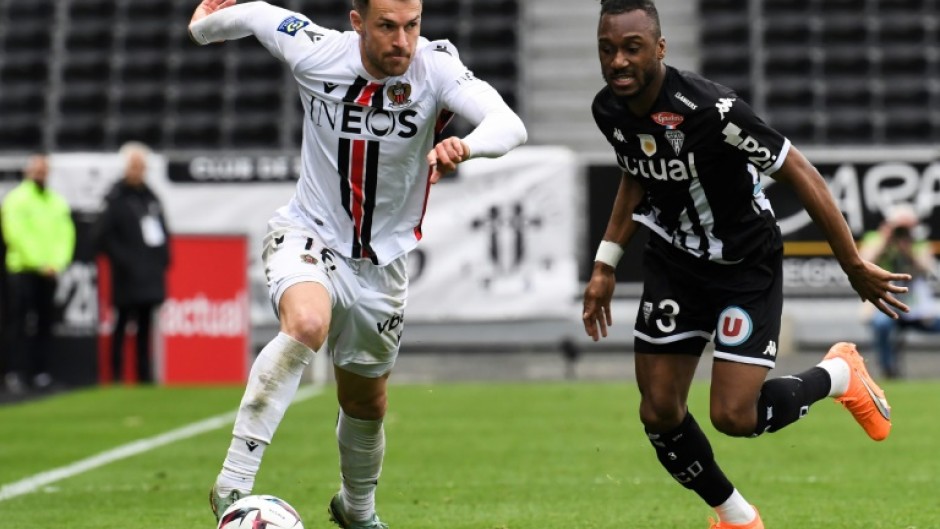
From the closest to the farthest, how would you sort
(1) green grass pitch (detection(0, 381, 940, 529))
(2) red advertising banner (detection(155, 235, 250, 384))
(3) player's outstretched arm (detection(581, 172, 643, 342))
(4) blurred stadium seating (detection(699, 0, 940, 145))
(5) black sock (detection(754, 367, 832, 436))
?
(5) black sock (detection(754, 367, 832, 436)), (3) player's outstretched arm (detection(581, 172, 643, 342)), (1) green grass pitch (detection(0, 381, 940, 529)), (2) red advertising banner (detection(155, 235, 250, 384)), (4) blurred stadium seating (detection(699, 0, 940, 145))

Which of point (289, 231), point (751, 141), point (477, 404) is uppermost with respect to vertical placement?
point (751, 141)

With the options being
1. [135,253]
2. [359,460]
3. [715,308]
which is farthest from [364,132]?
[135,253]

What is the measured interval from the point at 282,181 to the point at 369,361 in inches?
465

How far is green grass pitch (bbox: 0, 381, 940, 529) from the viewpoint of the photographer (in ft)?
23.1

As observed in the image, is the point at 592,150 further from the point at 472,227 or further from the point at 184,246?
the point at 184,246

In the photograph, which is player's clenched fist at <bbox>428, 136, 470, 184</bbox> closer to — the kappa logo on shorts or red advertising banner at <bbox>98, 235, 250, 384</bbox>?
the kappa logo on shorts

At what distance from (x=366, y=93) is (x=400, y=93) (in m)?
0.13

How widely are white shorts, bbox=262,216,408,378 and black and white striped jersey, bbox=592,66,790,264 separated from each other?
1.03m

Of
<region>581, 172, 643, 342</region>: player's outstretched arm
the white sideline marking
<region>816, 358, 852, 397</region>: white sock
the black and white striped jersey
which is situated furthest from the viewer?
the white sideline marking

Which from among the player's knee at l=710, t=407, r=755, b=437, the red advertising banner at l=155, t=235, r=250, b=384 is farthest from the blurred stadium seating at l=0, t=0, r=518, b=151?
the player's knee at l=710, t=407, r=755, b=437

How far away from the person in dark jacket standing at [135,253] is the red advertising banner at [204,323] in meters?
0.28

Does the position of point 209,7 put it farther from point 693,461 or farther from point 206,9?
point 693,461

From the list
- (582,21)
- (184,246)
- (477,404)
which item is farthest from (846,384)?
(582,21)

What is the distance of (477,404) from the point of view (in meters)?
13.2
